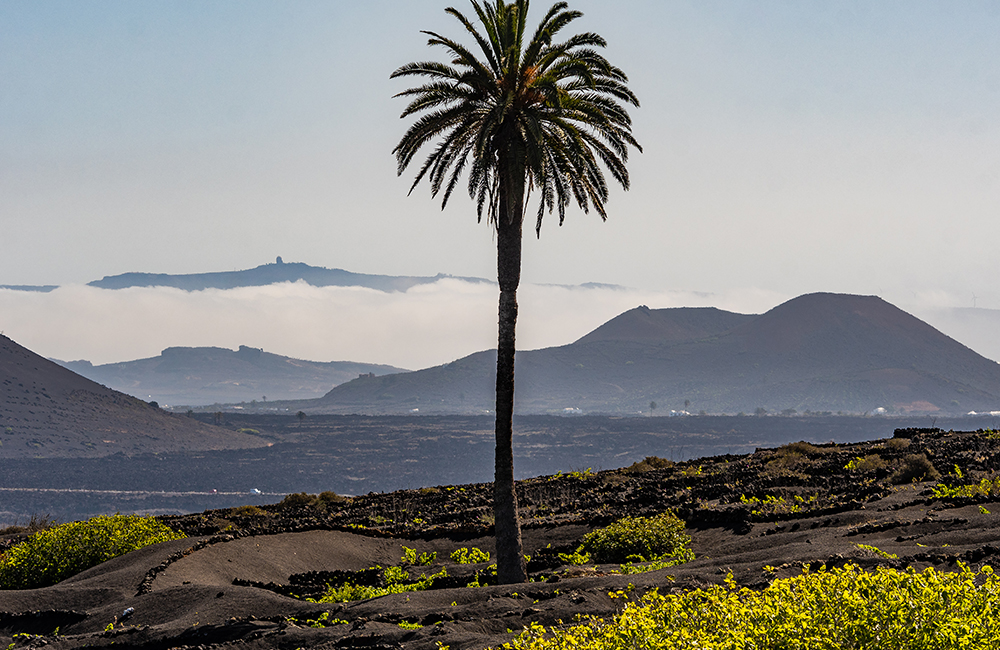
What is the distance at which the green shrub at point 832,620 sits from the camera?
5.86m

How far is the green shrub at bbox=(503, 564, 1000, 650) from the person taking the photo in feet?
19.2

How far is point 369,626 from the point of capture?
1263 cm

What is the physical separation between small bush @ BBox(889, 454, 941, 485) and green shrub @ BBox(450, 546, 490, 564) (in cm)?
1494

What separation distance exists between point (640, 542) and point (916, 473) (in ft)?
45.2

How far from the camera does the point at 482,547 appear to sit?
2312 cm

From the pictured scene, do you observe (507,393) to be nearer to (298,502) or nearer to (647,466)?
(298,502)

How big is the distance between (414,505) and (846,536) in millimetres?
21399

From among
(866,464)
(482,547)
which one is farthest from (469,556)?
(866,464)

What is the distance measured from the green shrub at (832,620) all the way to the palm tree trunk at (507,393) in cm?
1004

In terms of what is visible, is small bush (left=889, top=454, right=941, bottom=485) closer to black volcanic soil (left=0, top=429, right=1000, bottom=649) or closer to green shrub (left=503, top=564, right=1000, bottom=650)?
black volcanic soil (left=0, top=429, right=1000, bottom=649)

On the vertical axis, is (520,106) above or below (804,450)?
above

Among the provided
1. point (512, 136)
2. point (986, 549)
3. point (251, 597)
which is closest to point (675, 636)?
point (986, 549)

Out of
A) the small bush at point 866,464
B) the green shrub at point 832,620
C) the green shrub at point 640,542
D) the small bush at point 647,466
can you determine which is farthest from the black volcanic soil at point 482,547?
the small bush at point 647,466

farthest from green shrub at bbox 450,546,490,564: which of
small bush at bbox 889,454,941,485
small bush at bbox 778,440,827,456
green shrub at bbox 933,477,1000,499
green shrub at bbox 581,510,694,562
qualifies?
small bush at bbox 778,440,827,456
